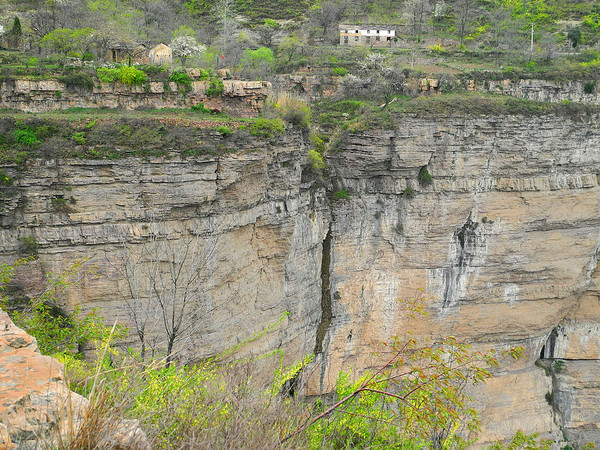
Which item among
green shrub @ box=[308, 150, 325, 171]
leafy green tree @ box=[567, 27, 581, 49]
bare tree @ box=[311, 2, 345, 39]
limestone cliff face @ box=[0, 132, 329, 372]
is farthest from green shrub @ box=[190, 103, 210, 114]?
leafy green tree @ box=[567, 27, 581, 49]

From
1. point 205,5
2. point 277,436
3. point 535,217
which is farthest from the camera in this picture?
point 205,5

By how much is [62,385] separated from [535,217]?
16.7m

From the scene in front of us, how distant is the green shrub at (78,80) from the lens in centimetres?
1305

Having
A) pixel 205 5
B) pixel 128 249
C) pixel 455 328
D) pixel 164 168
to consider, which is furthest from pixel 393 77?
pixel 205 5

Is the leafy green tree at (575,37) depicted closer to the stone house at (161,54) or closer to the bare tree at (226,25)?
the bare tree at (226,25)

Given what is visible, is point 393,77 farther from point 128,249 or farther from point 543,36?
point 128,249

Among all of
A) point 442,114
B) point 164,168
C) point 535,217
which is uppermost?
point 442,114

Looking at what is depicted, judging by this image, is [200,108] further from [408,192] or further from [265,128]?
[408,192]

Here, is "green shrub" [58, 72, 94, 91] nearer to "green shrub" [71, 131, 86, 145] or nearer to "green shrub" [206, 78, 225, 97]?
"green shrub" [71, 131, 86, 145]

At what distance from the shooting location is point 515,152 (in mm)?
17031

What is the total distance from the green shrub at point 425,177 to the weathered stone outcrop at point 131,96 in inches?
220

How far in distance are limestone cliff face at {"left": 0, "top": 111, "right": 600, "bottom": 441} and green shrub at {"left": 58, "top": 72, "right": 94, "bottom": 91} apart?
340 cm

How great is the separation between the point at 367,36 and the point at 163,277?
65.6 feet

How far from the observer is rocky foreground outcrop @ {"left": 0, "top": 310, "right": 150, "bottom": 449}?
3.99 meters
